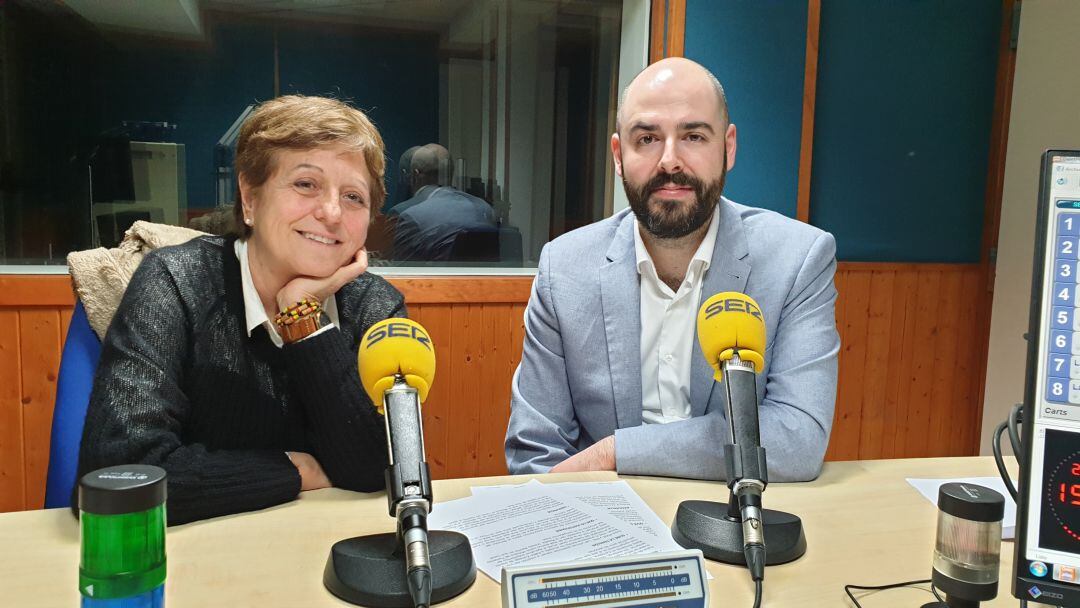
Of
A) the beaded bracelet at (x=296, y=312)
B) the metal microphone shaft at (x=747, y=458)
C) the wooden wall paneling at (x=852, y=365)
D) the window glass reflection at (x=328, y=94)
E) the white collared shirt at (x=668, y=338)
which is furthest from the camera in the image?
the wooden wall paneling at (x=852, y=365)

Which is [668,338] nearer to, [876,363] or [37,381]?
[37,381]

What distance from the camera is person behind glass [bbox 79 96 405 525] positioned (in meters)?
1.29

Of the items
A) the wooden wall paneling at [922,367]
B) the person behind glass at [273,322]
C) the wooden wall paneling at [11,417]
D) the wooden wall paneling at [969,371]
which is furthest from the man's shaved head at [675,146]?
the wooden wall paneling at [969,371]

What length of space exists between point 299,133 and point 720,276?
0.87 meters

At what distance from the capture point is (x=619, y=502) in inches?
46.3

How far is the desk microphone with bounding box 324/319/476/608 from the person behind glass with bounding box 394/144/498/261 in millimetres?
2079

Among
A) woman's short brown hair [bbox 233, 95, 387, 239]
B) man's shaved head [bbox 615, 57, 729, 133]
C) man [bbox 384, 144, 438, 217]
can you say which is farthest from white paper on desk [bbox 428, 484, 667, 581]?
man [bbox 384, 144, 438, 217]

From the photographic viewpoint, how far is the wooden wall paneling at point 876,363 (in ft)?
11.2

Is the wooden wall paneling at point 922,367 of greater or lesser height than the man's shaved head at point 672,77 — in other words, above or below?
below

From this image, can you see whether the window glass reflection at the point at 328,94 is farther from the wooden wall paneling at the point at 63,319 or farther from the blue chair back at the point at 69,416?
the blue chair back at the point at 69,416

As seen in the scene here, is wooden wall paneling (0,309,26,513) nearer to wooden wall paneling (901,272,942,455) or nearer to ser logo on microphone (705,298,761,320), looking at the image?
ser logo on microphone (705,298,761,320)

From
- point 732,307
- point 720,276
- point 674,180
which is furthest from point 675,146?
point 732,307

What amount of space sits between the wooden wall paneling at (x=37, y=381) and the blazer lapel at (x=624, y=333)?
1.84 m

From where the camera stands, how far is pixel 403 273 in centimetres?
286
